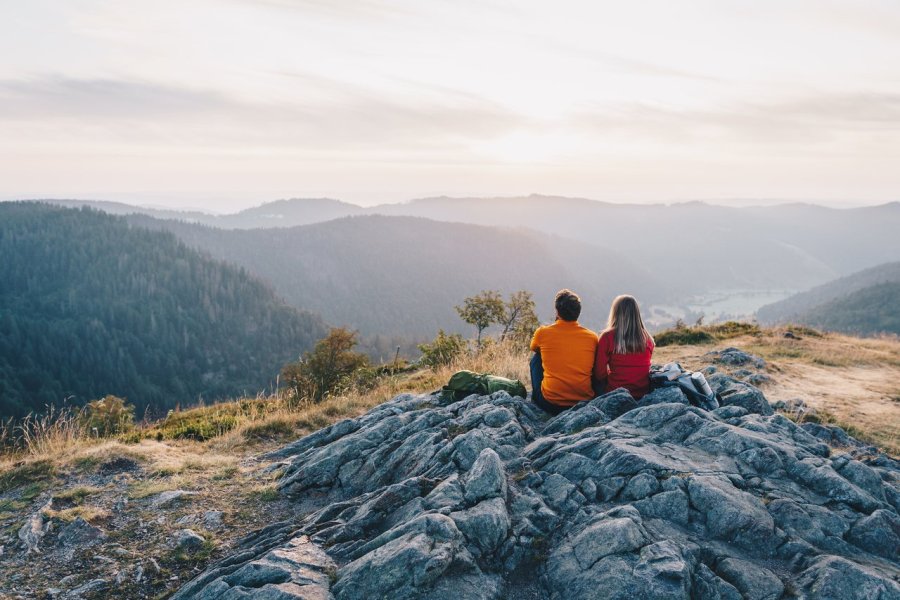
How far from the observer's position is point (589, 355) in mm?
9102

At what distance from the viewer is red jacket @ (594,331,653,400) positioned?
895 cm

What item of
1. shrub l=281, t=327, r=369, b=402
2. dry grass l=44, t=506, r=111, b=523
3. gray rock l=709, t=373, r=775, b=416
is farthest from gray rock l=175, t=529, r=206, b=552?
shrub l=281, t=327, r=369, b=402

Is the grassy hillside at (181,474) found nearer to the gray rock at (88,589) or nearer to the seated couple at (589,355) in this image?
the gray rock at (88,589)

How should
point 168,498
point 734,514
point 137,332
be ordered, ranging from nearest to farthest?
point 734,514, point 168,498, point 137,332

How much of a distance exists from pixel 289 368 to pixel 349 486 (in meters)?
20.7

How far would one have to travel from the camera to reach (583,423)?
27.1 ft

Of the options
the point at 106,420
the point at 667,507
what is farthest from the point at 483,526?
the point at 106,420

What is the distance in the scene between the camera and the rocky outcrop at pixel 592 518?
506 centimetres

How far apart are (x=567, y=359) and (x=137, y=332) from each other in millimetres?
188188

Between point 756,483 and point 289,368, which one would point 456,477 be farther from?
point 289,368

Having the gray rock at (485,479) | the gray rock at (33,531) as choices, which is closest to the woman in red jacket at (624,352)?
the gray rock at (485,479)

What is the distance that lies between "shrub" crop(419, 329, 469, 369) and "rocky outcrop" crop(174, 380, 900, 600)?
1054cm

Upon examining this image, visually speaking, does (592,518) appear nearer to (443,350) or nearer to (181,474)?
(181,474)

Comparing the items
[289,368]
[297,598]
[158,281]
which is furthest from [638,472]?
[158,281]
